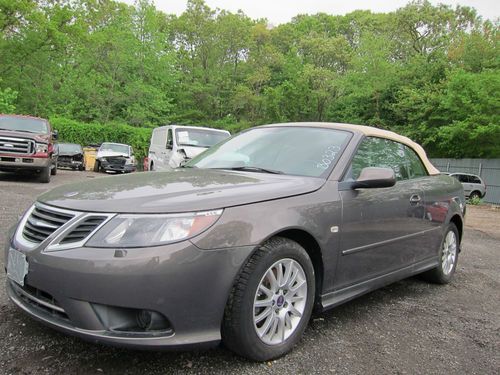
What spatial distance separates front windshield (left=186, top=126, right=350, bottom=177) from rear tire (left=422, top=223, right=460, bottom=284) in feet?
6.20

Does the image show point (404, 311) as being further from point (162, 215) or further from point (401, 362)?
point (162, 215)

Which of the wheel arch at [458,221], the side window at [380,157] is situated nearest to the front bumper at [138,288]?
the side window at [380,157]

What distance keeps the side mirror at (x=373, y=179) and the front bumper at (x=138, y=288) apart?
1.30m

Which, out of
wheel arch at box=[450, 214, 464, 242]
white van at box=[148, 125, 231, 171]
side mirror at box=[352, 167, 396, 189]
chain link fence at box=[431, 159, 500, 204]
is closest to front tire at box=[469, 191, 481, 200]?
chain link fence at box=[431, 159, 500, 204]

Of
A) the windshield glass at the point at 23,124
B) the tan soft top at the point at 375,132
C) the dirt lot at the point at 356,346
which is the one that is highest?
the windshield glass at the point at 23,124

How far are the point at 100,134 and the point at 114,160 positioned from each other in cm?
1017

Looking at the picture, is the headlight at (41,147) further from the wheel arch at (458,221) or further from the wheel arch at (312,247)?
the wheel arch at (312,247)

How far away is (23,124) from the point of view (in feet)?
41.2

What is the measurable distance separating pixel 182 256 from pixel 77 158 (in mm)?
21793

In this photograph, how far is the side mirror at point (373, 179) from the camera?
128 inches

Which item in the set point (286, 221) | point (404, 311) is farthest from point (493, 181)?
point (286, 221)

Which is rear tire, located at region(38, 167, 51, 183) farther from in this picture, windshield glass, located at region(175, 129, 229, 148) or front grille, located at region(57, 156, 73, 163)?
front grille, located at region(57, 156, 73, 163)

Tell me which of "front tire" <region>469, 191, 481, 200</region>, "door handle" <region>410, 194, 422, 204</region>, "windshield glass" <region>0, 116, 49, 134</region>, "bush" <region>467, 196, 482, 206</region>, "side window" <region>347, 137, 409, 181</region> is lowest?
"bush" <region>467, 196, 482, 206</region>

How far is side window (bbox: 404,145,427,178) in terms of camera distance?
14.4 ft
